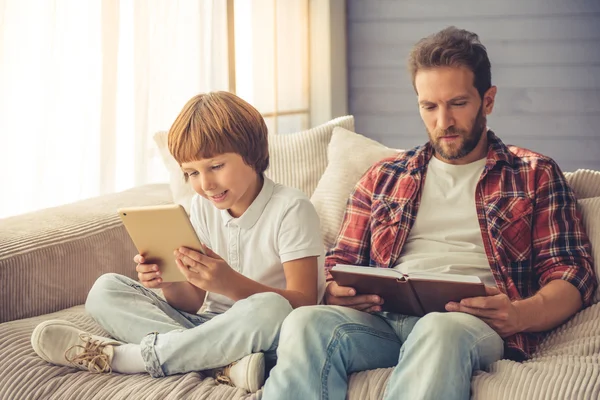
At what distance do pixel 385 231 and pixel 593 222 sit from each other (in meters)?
0.46

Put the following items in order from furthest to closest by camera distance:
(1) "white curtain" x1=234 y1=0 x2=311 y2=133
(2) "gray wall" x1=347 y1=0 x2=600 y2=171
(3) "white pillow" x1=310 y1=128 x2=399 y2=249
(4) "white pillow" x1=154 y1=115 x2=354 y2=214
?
(2) "gray wall" x1=347 y1=0 x2=600 y2=171 < (1) "white curtain" x1=234 y1=0 x2=311 y2=133 < (4) "white pillow" x1=154 y1=115 x2=354 y2=214 < (3) "white pillow" x1=310 y1=128 x2=399 y2=249

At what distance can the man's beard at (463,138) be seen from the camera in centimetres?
182

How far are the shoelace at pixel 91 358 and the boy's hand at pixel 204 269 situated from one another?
0.77 ft

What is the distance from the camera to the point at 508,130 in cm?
446

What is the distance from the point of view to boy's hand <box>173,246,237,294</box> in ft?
5.05

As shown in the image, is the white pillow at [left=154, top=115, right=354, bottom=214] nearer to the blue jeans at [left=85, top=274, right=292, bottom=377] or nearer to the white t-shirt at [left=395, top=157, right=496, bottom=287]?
the white t-shirt at [left=395, top=157, right=496, bottom=287]

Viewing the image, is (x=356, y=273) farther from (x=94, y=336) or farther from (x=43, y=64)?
(x=43, y=64)

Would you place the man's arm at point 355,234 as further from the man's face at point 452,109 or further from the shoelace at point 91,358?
the shoelace at point 91,358

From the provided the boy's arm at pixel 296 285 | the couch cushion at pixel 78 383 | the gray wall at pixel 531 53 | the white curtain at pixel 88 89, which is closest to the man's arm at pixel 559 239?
the boy's arm at pixel 296 285

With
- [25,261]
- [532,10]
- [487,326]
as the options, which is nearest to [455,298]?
[487,326]

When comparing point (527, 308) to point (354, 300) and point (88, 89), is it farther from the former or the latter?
point (88, 89)

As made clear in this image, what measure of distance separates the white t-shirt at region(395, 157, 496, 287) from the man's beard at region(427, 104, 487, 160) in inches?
1.8

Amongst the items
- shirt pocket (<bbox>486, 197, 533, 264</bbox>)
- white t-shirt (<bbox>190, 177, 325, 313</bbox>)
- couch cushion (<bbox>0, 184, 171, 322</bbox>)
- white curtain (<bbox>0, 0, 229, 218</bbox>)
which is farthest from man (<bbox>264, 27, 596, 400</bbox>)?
white curtain (<bbox>0, 0, 229, 218</bbox>)

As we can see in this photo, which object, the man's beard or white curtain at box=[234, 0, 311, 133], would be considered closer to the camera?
the man's beard
